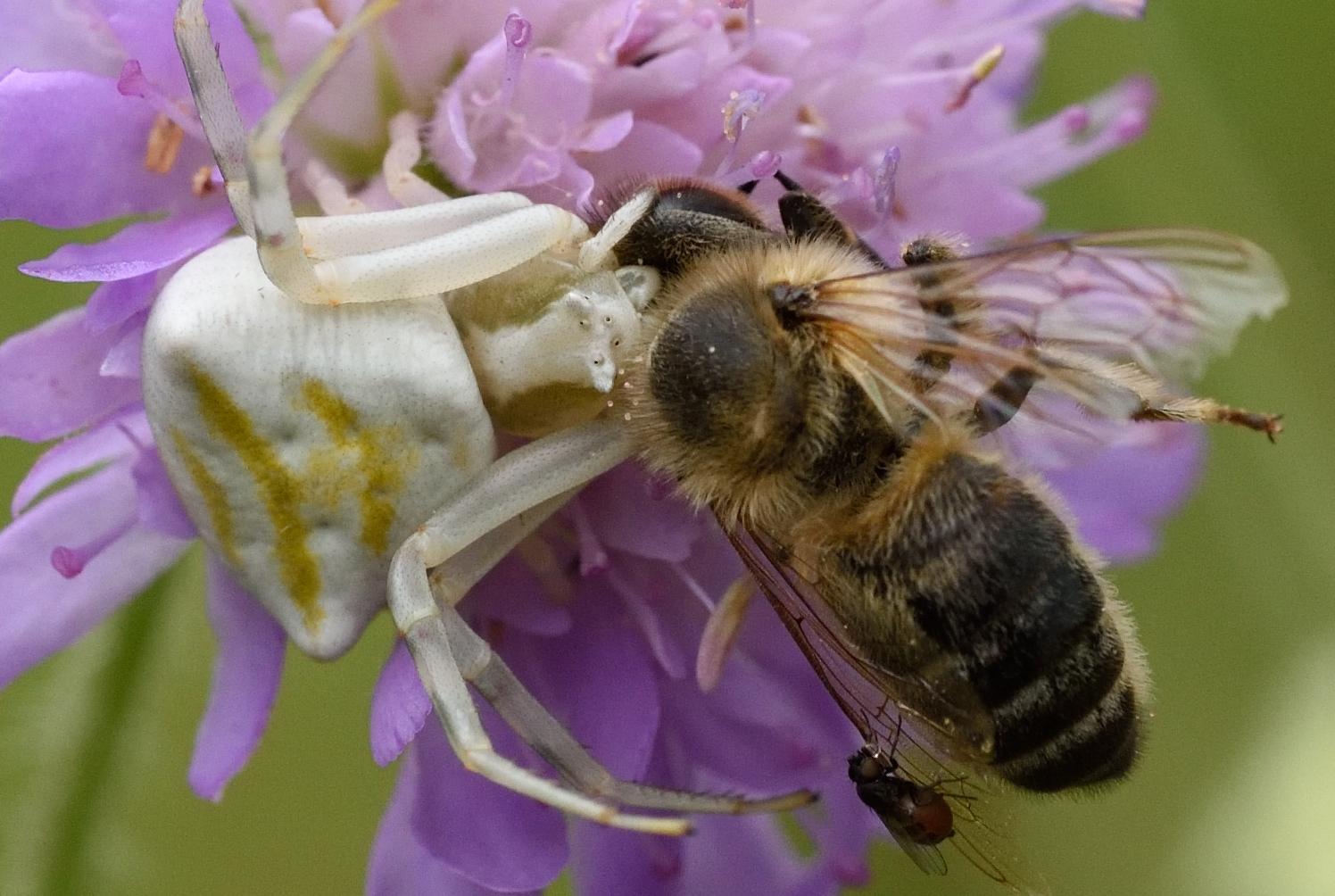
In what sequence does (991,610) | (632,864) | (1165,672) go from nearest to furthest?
(991,610)
(632,864)
(1165,672)

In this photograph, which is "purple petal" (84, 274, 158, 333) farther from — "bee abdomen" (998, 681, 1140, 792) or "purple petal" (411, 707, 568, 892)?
"bee abdomen" (998, 681, 1140, 792)

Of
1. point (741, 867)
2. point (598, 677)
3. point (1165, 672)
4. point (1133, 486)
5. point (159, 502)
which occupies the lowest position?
point (1165, 672)

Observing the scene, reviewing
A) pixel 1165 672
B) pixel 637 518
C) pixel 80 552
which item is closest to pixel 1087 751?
pixel 637 518

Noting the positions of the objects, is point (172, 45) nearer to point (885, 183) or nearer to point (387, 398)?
point (387, 398)

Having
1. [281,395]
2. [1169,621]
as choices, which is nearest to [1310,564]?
[1169,621]

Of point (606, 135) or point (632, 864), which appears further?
point (632, 864)

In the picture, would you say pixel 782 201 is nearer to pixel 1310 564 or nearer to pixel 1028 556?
pixel 1028 556
